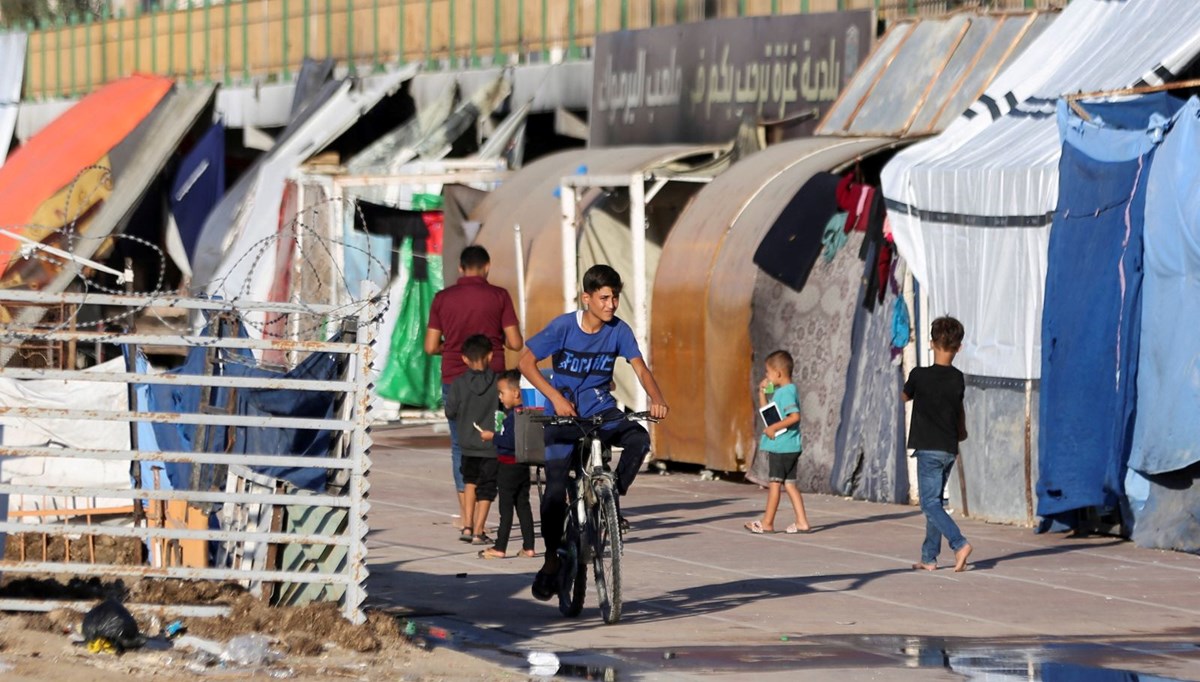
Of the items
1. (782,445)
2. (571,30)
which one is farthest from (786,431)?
(571,30)

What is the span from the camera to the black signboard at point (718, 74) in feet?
62.6

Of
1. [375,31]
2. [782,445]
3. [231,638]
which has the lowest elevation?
[231,638]

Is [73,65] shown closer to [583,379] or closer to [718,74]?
[718,74]

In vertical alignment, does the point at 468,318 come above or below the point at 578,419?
above

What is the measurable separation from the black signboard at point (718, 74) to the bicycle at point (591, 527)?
9294 mm

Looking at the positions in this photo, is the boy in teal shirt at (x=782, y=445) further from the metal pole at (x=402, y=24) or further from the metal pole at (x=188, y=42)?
the metal pole at (x=188, y=42)

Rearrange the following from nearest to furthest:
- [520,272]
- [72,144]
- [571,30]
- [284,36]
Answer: [520,272] → [571,30] → [72,144] → [284,36]

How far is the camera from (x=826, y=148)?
17.5m

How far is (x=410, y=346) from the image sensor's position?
2378 cm

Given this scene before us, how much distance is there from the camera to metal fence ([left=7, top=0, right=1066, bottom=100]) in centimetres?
2483

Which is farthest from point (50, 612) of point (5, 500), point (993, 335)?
point (993, 335)

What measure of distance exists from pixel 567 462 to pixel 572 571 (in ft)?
1.81

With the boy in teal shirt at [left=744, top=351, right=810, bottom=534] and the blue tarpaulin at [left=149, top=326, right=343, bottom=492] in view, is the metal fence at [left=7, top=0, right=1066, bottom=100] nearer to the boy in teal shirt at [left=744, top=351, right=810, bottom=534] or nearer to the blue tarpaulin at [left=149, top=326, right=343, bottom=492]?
the boy in teal shirt at [left=744, top=351, right=810, bottom=534]

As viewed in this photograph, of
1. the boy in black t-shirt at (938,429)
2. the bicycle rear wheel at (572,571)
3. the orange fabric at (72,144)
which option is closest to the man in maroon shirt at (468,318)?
the boy in black t-shirt at (938,429)
